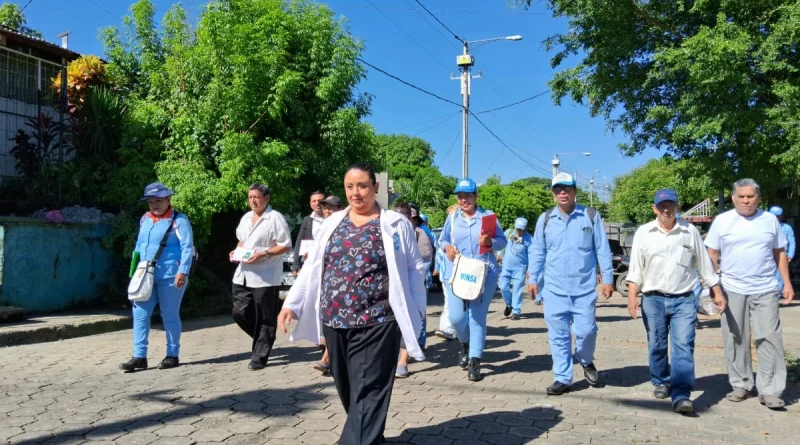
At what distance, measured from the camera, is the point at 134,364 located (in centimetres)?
642

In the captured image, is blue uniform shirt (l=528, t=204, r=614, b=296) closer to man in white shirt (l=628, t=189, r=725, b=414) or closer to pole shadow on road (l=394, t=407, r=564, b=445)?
man in white shirt (l=628, t=189, r=725, b=414)

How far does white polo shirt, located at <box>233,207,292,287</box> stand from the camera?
6.58 m

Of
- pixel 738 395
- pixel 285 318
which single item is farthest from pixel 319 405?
pixel 738 395

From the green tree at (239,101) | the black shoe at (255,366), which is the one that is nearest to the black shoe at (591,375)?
the black shoe at (255,366)

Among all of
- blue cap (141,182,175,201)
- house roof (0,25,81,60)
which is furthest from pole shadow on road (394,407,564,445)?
house roof (0,25,81,60)

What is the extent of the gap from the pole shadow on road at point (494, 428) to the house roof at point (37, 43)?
10695 millimetres

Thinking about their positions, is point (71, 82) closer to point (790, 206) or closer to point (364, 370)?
point (364, 370)

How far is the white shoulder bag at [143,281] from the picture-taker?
21.0 feet

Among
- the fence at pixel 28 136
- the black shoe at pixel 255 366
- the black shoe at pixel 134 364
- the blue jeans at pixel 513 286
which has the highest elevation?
the fence at pixel 28 136

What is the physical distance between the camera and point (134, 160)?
11.4m

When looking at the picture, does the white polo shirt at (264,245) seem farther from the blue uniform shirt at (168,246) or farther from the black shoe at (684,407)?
the black shoe at (684,407)

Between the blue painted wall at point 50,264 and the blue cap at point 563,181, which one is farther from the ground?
the blue cap at point 563,181

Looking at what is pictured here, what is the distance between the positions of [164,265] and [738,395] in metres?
5.48

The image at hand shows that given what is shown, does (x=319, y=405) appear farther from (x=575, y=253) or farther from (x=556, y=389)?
(x=575, y=253)
